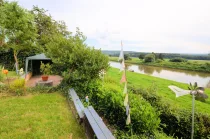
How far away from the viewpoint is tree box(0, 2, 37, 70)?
13.4m

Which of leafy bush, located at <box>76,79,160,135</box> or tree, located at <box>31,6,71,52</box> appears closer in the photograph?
leafy bush, located at <box>76,79,160,135</box>

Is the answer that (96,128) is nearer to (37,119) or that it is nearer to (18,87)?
(37,119)

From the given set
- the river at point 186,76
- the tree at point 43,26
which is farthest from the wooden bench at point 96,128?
the river at point 186,76

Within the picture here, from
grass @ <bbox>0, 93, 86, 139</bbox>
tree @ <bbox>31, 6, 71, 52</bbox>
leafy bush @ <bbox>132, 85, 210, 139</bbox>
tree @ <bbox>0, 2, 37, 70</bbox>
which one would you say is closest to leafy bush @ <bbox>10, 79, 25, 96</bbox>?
grass @ <bbox>0, 93, 86, 139</bbox>

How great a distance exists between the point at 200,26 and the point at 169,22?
7.46 ft

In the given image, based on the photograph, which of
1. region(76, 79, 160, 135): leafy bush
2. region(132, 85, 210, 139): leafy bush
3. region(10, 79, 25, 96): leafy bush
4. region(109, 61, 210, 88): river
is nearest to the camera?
region(76, 79, 160, 135): leafy bush

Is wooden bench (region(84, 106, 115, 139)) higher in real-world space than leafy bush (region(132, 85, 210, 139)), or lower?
higher

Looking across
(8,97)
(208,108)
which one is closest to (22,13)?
(8,97)

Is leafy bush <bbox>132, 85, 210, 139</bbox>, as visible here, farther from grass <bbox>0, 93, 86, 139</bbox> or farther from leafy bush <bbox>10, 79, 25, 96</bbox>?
leafy bush <bbox>10, 79, 25, 96</bbox>

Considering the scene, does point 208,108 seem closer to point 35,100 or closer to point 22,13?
point 35,100

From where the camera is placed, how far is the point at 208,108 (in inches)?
320

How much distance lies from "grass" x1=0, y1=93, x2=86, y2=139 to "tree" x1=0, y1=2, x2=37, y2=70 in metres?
8.81

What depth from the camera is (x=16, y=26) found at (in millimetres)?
13672

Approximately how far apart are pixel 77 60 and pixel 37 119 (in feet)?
13.9
